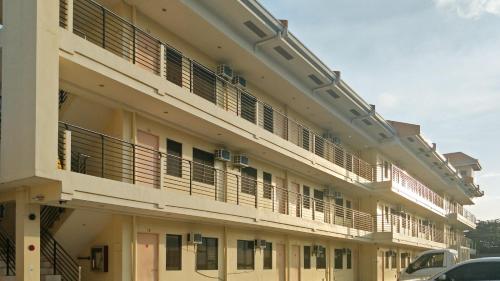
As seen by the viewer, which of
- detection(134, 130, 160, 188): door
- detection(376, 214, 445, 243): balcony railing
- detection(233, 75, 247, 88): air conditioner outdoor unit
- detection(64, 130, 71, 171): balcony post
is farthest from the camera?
detection(376, 214, 445, 243): balcony railing

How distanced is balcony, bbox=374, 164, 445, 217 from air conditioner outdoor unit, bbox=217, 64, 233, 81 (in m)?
14.8

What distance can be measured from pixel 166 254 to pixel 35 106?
7.27 meters

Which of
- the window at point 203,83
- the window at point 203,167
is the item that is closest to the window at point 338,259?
the window at point 203,167

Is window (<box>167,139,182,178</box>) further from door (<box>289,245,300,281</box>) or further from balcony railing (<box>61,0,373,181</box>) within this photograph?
door (<box>289,245,300,281</box>)

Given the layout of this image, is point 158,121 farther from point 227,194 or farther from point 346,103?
point 346,103

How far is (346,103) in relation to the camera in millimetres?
27766

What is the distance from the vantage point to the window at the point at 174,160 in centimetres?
1703

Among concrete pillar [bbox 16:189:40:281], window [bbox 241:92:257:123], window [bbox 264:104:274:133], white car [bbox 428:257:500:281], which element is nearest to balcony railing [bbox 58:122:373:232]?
concrete pillar [bbox 16:189:40:281]

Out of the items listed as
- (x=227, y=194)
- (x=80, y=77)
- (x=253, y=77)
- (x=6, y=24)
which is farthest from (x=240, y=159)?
(x=6, y=24)

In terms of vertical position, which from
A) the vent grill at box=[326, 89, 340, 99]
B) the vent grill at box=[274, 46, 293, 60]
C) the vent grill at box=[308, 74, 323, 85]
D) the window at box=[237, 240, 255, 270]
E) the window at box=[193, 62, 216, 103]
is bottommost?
the window at box=[237, 240, 255, 270]

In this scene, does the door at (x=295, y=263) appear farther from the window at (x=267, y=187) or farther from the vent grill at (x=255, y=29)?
the vent grill at (x=255, y=29)

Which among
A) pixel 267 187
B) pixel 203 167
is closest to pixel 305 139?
pixel 267 187

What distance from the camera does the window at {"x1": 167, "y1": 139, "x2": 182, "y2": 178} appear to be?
1703 cm

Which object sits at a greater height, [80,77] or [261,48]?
[261,48]
